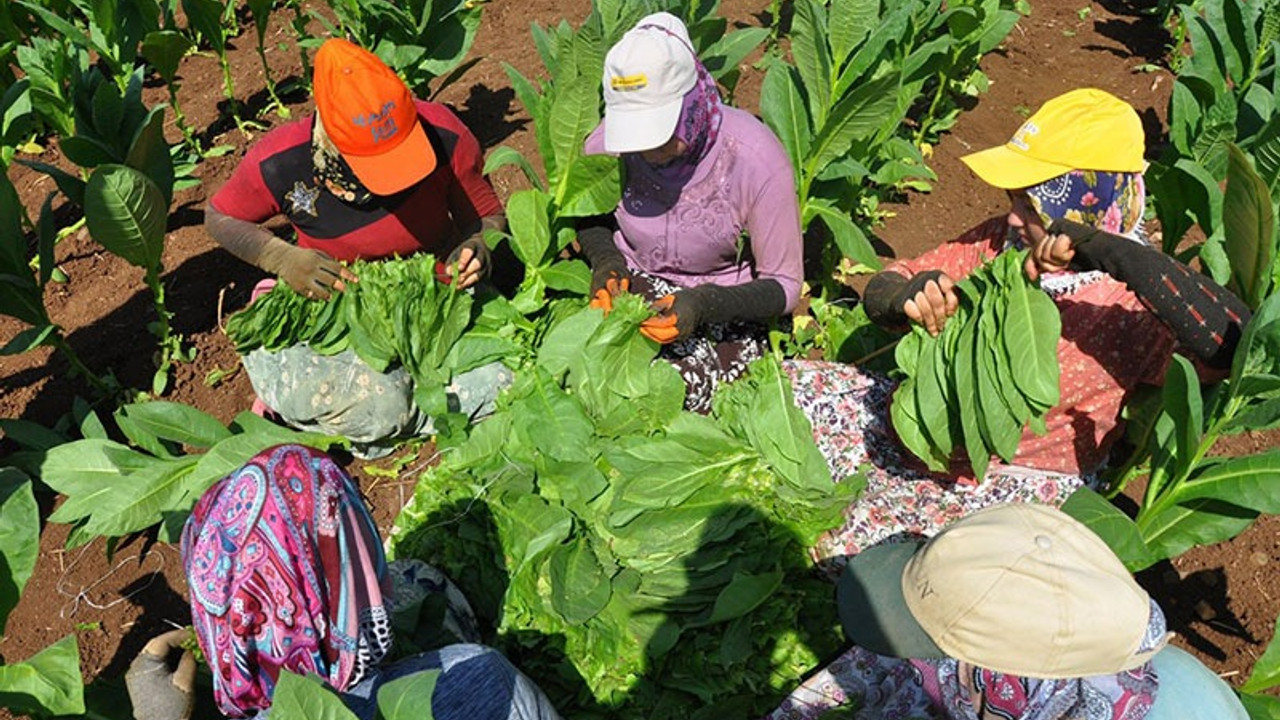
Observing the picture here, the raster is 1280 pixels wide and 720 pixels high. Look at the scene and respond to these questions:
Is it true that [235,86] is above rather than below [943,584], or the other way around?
below

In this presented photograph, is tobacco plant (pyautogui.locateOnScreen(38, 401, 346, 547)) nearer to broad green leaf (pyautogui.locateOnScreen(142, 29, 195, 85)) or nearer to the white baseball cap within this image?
the white baseball cap

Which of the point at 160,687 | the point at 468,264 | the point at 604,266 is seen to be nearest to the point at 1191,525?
the point at 604,266

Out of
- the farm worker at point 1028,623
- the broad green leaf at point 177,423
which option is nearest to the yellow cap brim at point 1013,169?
the farm worker at point 1028,623

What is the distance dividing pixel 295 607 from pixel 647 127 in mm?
1617

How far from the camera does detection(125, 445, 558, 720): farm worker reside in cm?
160

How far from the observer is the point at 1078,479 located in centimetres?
251

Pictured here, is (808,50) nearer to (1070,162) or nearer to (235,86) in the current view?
(1070,162)

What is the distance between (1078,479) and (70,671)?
7.96ft

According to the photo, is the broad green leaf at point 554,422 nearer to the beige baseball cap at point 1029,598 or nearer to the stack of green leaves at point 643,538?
the stack of green leaves at point 643,538

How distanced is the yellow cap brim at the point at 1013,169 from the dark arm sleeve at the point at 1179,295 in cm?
18

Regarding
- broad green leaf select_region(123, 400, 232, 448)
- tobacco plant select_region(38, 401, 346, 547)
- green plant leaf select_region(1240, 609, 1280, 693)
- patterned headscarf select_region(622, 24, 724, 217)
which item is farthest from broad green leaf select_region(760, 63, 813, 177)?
broad green leaf select_region(123, 400, 232, 448)

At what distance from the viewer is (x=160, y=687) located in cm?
191

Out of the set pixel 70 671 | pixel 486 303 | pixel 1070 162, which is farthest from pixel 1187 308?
pixel 70 671

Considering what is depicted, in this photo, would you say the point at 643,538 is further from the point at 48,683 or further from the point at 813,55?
the point at 813,55
